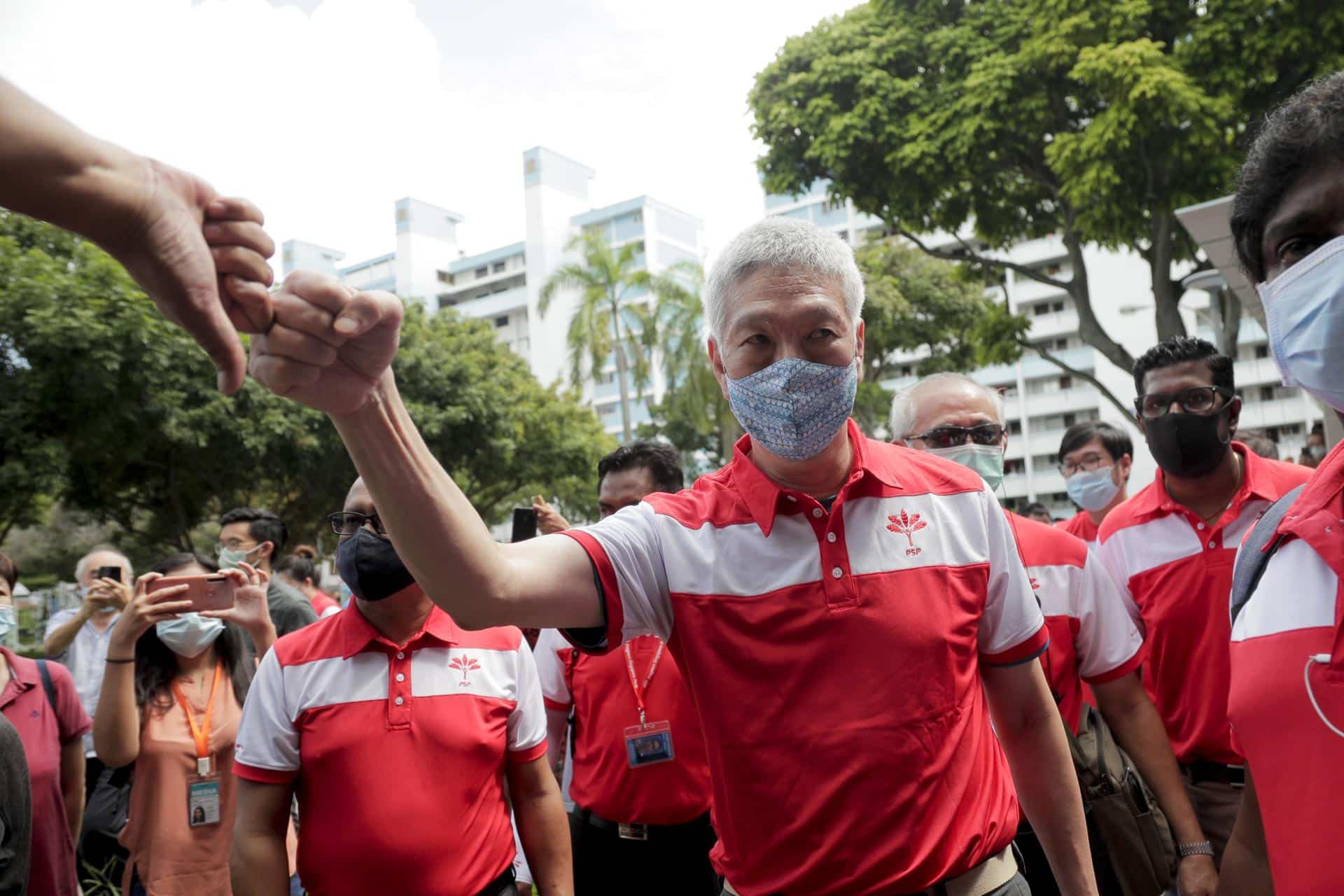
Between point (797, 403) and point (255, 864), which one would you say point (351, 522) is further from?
point (797, 403)

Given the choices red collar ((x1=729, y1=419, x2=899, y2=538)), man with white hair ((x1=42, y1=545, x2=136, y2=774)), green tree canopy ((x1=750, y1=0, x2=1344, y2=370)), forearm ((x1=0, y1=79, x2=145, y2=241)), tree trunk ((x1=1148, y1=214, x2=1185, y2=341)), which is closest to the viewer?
forearm ((x1=0, y1=79, x2=145, y2=241))

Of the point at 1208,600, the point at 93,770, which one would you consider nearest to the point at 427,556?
the point at 1208,600

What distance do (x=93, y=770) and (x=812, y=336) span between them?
5052 mm

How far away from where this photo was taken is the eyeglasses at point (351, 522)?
11.9 feet

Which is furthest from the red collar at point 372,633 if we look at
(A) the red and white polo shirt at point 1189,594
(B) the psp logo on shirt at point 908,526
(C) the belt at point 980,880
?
(A) the red and white polo shirt at point 1189,594

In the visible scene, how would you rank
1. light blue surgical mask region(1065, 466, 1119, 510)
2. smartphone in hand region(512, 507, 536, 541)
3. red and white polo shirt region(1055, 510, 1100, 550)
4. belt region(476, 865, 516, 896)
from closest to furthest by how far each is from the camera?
belt region(476, 865, 516, 896) < smartphone in hand region(512, 507, 536, 541) < red and white polo shirt region(1055, 510, 1100, 550) < light blue surgical mask region(1065, 466, 1119, 510)

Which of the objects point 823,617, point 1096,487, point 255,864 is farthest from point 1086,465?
point 255,864

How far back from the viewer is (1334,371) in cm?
162

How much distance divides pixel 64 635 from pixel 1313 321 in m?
7.10

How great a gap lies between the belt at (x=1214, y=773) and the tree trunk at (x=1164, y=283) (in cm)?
1103

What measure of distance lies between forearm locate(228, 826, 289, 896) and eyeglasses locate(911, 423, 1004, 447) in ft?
8.73

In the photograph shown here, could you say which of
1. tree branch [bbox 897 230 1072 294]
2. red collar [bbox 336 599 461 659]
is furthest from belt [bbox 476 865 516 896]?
tree branch [bbox 897 230 1072 294]

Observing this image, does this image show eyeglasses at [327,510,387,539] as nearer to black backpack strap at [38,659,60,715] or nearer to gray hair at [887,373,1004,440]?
black backpack strap at [38,659,60,715]

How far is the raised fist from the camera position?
1350 mm
